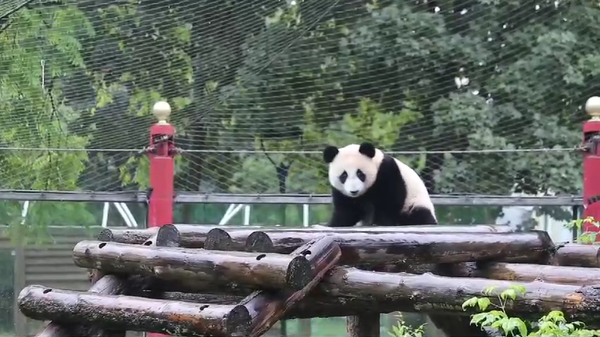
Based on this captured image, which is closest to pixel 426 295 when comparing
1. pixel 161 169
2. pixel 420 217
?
pixel 420 217

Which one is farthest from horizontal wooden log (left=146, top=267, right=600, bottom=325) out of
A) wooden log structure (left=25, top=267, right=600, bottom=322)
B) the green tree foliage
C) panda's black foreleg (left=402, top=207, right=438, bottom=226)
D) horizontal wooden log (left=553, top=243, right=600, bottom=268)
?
the green tree foliage

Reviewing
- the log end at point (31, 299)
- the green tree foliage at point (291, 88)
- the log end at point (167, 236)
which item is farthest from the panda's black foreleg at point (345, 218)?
the log end at point (31, 299)

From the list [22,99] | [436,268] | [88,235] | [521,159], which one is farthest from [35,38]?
[521,159]

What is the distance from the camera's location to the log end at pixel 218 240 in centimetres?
289

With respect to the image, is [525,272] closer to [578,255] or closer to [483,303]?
[578,255]

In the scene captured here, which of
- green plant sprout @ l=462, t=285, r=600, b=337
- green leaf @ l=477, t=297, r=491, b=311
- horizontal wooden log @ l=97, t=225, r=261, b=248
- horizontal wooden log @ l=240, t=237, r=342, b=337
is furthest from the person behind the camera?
horizontal wooden log @ l=97, t=225, r=261, b=248

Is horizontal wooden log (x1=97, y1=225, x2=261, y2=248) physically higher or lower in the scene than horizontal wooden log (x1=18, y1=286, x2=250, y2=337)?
higher

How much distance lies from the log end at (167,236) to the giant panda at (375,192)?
68.0 inches

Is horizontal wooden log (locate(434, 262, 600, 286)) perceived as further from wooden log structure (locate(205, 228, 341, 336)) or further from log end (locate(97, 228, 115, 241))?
log end (locate(97, 228, 115, 241))

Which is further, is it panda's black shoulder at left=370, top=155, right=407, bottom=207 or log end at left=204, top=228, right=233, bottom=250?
panda's black shoulder at left=370, top=155, right=407, bottom=207

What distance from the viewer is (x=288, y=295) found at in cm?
260

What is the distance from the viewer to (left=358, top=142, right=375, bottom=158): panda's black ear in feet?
15.5

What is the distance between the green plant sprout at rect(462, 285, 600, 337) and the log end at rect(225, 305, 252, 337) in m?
0.64

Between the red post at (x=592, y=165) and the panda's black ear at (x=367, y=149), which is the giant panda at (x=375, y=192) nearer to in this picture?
the panda's black ear at (x=367, y=149)
